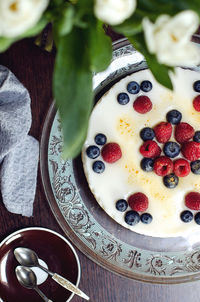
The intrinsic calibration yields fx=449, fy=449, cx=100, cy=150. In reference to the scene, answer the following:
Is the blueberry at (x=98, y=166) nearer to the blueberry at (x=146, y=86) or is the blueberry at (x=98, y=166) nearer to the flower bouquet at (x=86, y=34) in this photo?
the blueberry at (x=146, y=86)

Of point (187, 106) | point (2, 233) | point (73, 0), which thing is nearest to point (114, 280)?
point (2, 233)

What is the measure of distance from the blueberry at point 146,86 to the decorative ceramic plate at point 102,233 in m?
0.06

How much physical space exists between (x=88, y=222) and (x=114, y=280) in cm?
13

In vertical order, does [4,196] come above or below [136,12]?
below

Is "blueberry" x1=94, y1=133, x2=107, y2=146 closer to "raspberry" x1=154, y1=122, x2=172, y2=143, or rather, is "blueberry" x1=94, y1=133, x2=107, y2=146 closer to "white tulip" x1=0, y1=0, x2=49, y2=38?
"raspberry" x1=154, y1=122, x2=172, y2=143

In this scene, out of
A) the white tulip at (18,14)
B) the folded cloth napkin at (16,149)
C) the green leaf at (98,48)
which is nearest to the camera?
the white tulip at (18,14)

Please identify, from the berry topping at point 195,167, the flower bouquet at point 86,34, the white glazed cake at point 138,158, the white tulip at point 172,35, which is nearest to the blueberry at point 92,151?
the white glazed cake at point 138,158

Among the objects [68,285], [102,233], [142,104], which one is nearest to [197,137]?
[142,104]

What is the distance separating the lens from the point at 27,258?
89 centimetres

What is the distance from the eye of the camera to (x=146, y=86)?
951mm

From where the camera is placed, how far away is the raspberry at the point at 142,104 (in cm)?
93

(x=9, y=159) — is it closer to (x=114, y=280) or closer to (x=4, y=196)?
(x=4, y=196)

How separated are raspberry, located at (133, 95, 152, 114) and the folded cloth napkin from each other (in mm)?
223

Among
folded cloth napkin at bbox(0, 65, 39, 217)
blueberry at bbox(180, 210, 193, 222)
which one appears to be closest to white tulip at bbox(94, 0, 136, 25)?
folded cloth napkin at bbox(0, 65, 39, 217)
